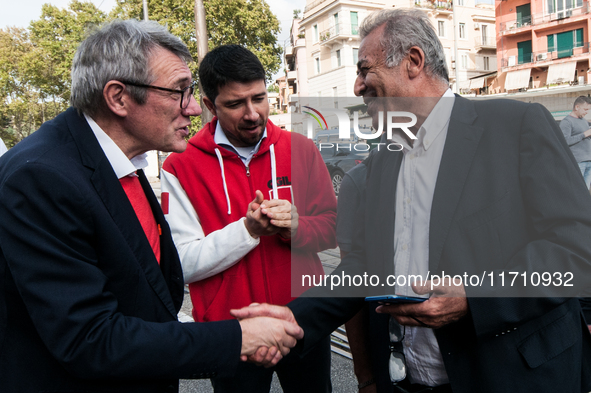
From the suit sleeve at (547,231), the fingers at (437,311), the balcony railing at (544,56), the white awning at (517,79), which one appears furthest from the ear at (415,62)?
the white awning at (517,79)

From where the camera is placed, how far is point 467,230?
4.53ft

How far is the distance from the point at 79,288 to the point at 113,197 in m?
0.30

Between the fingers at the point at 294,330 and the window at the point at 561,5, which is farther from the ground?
the window at the point at 561,5

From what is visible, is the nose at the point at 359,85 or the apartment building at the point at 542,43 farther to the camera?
the apartment building at the point at 542,43

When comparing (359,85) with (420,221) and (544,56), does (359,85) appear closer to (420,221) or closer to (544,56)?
(420,221)

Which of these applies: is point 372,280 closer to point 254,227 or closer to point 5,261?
point 254,227

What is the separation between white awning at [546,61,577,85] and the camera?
3259 cm

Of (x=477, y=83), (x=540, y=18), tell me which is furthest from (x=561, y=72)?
(x=477, y=83)

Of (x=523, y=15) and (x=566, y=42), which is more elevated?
(x=523, y=15)

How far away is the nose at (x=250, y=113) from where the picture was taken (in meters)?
2.12

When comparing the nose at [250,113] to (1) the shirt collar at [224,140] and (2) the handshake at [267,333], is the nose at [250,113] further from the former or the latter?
(2) the handshake at [267,333]

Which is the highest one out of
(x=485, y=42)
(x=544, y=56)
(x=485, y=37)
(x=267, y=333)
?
(x=485, y=37)

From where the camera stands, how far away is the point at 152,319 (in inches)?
57.2

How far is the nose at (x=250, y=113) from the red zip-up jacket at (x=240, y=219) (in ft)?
0.43
